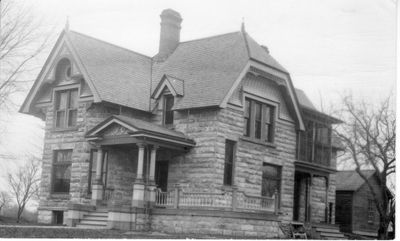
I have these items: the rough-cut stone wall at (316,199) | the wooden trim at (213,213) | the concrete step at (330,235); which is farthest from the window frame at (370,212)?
the wooden trim at (213,213)

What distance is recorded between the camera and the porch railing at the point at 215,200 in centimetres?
2320

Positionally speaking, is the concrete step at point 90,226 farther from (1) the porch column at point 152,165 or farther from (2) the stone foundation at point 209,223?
(1) the porch column at point 152,165

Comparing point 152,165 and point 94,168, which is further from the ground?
point 152,165

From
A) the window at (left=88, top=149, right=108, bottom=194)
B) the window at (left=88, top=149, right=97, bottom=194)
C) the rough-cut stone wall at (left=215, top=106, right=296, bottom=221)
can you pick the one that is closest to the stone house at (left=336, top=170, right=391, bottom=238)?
the rough-cut stone wall at (left=215, top=106, right=296, bottom=221)

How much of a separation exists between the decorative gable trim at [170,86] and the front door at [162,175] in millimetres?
2788

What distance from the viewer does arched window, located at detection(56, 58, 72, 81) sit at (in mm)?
27250

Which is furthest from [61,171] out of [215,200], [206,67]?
[206,67]

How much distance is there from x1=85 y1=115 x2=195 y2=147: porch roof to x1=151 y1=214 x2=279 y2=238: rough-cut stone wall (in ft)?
9.32

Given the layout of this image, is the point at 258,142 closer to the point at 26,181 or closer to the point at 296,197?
the point at 296,197

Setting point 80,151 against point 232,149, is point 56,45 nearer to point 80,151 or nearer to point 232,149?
point 80,151

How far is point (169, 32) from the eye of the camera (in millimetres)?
30766

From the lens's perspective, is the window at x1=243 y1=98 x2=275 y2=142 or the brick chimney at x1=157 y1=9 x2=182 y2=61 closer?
the window at x1=243 y1=98 x2=275 y2=142

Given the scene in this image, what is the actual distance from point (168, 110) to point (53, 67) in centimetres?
517

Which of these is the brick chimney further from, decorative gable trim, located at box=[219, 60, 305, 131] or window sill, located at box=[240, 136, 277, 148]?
window sill, located at box=[240, 136, 277, 148]
